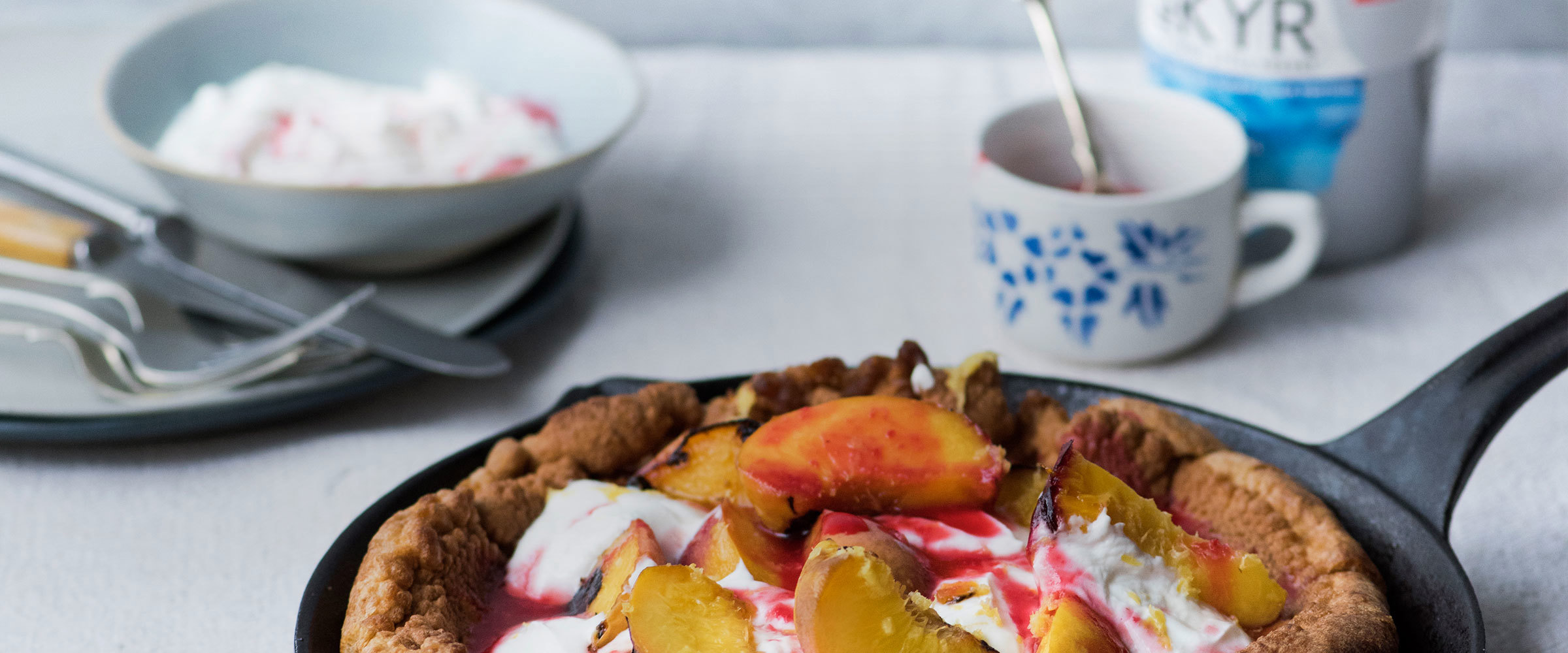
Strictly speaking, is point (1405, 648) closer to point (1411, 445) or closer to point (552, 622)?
point (1411, 445)

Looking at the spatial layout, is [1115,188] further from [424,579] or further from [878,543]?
[424,579]

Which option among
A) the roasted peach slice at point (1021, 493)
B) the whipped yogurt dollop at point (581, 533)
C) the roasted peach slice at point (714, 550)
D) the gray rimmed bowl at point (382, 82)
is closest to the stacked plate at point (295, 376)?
the gray rimmed bowl at point (382, 82)

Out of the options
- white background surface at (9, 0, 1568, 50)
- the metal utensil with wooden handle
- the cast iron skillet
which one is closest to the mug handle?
the cast iron skillet

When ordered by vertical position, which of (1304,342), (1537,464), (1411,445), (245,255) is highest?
(245,255)

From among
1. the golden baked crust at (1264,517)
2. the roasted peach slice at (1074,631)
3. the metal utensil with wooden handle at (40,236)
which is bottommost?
the golden baked crust at (1264,517)

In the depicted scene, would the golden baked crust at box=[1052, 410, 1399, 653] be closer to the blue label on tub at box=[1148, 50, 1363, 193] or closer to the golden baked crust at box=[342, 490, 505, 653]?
the golden baked crust at box=[342, 490, 505, 653]

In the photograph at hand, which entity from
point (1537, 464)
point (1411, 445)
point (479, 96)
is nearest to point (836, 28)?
point (479, 96)

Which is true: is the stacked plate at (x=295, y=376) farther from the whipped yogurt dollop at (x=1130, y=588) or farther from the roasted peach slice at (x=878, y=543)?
the whipped yogurt dollop at (x=1130, y=588)
